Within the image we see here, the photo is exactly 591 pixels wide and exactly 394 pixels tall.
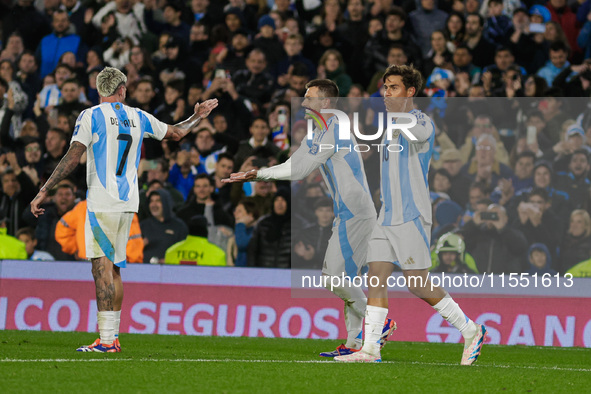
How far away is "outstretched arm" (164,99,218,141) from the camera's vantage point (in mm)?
9039

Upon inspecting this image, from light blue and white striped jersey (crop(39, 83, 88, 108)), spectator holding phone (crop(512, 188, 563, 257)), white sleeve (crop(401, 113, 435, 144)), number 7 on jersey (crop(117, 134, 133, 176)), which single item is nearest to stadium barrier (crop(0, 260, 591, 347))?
spectator holding phone (crop(512, 188, 563, 257))

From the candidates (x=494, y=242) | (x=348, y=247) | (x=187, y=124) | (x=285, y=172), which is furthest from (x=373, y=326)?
(x=494, y=242)

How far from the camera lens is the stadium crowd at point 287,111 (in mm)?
12602

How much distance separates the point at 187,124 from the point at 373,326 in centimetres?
259

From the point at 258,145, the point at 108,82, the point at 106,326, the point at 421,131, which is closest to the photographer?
the point at 421,131

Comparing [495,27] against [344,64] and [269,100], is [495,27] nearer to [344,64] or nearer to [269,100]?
[344,64]

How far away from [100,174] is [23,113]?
323 inches

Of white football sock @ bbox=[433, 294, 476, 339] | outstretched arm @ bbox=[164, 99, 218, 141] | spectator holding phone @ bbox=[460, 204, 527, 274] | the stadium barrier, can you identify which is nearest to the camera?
white football sock @ bbox=[433, 294, 476, 339]

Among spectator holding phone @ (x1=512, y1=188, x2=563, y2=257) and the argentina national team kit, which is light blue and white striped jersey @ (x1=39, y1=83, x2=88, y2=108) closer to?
spectator holding phone @ (x1=512, y1=188, x2=563, y2=257)

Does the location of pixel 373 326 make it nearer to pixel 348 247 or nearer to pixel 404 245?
pixel 404 245

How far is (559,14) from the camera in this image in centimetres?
1650

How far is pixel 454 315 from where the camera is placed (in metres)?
7.88

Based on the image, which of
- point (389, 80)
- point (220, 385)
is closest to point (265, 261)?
point (389, 80)

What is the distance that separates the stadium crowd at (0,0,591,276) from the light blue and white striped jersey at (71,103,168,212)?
12.3 ft
